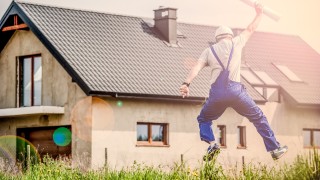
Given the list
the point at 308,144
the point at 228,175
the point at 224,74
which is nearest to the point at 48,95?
the point at 308,144

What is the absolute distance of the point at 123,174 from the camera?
633 inches

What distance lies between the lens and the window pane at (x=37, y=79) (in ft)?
89.1

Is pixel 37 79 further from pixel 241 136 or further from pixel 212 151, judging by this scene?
pixel 212 151

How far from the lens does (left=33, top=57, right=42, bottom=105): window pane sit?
27.2m

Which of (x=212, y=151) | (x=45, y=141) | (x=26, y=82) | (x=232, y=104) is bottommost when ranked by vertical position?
(x=212, y=151)

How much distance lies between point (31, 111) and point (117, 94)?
289 cm

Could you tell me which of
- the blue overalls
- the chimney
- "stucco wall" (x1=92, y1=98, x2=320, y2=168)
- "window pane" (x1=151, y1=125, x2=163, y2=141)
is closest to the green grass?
the blue overalls

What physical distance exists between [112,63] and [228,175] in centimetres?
1288

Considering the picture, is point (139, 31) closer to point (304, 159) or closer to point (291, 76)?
point (291, 76)

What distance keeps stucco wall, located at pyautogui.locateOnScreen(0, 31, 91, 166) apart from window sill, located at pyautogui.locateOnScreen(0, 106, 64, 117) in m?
0.29

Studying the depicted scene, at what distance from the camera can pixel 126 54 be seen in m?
27.4

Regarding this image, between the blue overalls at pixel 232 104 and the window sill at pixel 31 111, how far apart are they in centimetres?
968

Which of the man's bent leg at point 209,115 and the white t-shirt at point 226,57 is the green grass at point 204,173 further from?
the white t-shirt at point 226,57

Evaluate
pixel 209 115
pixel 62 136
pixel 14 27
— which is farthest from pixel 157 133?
pixel 209 115
